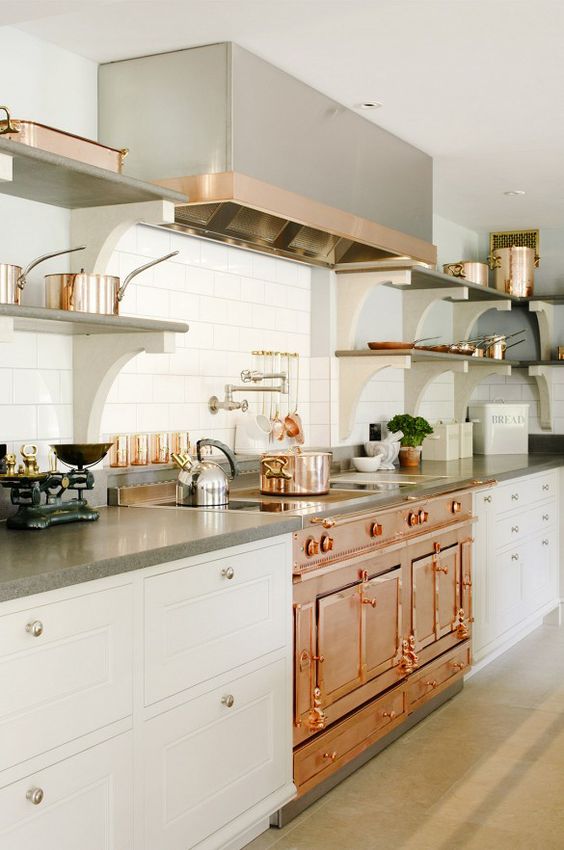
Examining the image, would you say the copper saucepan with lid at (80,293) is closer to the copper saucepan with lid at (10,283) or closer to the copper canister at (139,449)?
the copper saucepan with lid at (10,283)

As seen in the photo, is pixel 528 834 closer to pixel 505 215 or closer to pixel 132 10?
pixel 132 10

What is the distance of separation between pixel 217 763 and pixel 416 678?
1.45 metres

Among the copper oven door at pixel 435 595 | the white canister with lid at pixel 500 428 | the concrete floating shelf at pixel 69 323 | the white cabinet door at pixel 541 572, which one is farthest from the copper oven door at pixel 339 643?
the white canister with lid at pixel 500 428

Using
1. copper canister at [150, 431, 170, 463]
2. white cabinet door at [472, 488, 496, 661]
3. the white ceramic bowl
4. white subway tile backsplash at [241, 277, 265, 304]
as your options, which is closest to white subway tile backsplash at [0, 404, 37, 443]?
copper canister at [150, 431, 170, 463]

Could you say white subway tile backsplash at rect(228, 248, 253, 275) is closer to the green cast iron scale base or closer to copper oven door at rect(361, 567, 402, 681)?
copper oven door at rect(361, 567, 402, 681)

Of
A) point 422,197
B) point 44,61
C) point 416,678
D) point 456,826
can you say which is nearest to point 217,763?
point 456,826

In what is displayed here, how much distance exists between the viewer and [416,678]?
394 centimetres

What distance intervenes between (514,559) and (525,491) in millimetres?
382

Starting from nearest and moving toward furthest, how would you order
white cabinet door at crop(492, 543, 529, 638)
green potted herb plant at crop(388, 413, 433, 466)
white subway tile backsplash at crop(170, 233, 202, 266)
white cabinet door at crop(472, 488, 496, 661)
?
white subway tile backsplash at crop(170, 233, 202, 266) < white cabinet door at crop(472, 488, 496, 661) < white cabinet door at crop(492, 543, 529, 638) < green potted herb plant at crop(388, 413, 433, 466)

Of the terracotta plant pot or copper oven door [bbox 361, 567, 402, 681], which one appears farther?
the terracotta plant pot

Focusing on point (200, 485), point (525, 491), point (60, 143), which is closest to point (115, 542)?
point (200, 485)

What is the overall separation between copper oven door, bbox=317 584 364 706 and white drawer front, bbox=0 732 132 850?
1001 millimetres

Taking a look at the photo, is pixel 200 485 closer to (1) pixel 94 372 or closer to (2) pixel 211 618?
(1) pixel 94 372

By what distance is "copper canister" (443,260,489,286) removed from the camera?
5.76 m
